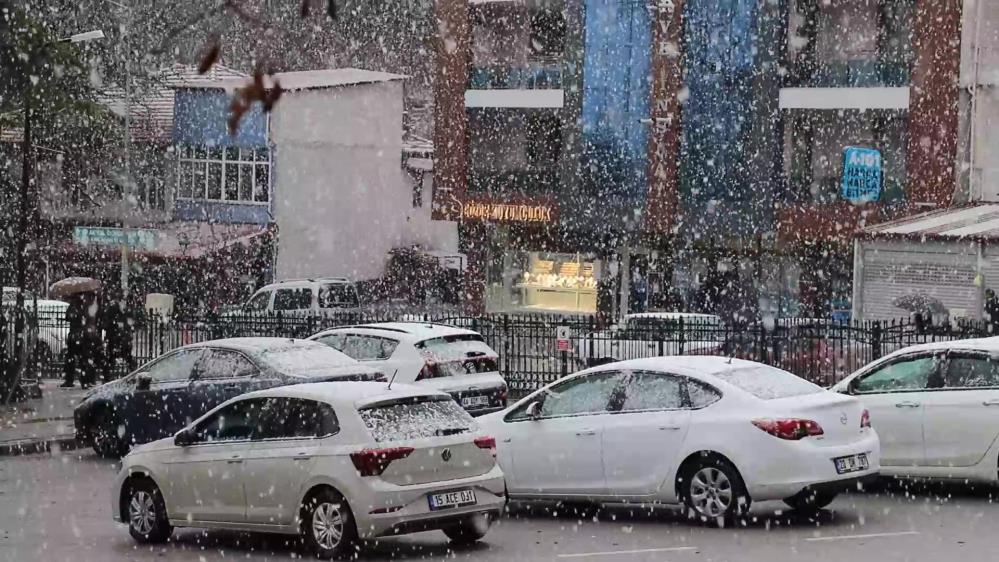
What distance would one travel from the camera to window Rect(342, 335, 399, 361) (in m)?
21.0

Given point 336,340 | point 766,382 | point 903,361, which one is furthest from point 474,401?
point 766,382

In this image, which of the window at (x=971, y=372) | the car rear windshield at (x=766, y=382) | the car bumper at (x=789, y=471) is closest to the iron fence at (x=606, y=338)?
the window at (x=971, y=372)

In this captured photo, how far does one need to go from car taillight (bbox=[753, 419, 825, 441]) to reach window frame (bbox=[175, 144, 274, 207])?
4131 cm

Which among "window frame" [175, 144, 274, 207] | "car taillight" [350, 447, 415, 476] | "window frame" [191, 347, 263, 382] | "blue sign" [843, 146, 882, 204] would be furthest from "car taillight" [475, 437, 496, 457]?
"window frame" [175, 144, 274, 207]

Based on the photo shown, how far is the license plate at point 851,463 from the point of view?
534 inches

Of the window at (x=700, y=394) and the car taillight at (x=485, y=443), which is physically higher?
the window at (x=700, y=394)

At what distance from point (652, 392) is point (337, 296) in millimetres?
27095

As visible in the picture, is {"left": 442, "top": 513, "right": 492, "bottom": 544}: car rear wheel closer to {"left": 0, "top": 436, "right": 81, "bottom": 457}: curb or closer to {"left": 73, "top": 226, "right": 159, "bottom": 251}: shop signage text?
{"left": 0, "top": 436, "right": 81, "bottom": 457}: curb

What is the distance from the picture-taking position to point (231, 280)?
5300 cm

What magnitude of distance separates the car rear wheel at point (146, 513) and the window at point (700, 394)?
14.2 feet

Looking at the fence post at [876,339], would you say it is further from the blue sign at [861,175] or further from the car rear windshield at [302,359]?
the blue sign at [861,175]

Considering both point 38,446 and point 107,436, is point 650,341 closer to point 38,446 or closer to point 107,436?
point 107,436

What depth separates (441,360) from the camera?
20.5 m

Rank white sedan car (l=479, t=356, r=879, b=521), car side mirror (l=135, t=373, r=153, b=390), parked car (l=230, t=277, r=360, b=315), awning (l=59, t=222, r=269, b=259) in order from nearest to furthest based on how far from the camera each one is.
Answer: white sedan car (l=479, t=356, r=879, b=521) → car side mirror (l=135, t=373, r=153, b=390) → parked car (l=230, t=277, r=360, b=315) → awning (l=59, t=222, r=269, b=259)
